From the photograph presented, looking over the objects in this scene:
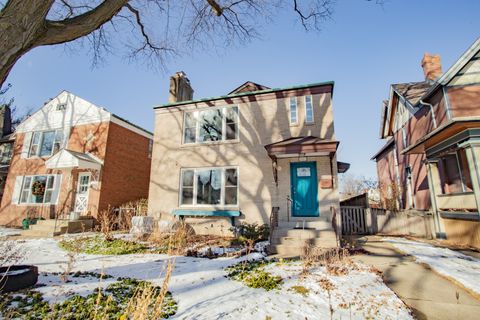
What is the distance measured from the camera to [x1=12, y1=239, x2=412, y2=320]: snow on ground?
3.48 meters

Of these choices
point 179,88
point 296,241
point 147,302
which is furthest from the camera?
point 179,88

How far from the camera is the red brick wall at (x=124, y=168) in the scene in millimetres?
14305

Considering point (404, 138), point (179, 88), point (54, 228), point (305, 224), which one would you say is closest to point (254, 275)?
point (305, 224)

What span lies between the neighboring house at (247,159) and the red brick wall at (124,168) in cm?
384

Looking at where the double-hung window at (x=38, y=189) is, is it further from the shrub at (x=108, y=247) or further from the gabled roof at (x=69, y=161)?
the shrub at (x=108, y=247)

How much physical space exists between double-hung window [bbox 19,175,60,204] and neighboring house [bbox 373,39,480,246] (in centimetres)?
2100

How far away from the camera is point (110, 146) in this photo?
14.6 m

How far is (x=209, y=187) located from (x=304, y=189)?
4.77 meters

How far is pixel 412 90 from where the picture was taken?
15.2 m

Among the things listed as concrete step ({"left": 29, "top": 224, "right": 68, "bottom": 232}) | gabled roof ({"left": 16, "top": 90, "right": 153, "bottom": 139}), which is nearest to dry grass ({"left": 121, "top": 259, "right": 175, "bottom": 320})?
concrete step ({"left": 29, "top": 224, "right": 68, "bottom": 232})

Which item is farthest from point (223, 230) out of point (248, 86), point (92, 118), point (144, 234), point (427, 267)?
point (92, 118)

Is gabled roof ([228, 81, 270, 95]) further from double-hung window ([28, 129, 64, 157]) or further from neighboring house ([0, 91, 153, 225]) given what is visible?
double-hung window ([28, 129, 64, 157])

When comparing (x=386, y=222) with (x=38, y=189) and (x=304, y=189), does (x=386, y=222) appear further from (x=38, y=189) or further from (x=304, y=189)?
(x=38, y=189)

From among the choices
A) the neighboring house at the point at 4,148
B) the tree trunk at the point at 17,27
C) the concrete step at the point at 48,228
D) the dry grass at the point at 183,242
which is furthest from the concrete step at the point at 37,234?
the tree trunk at the point at 17,27
